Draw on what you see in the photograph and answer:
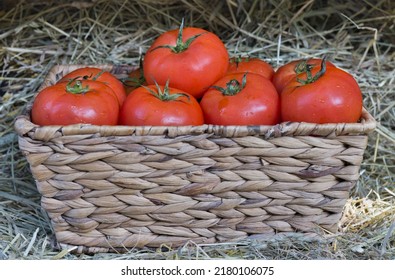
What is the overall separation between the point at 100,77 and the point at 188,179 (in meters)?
0.36

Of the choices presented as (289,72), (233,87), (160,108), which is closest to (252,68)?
(289,72)

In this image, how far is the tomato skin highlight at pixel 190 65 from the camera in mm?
1579

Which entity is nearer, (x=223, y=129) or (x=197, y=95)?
(x=223, y=129)

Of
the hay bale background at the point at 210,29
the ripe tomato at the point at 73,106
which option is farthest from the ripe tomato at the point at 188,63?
the hay bale background at the point at 210,29

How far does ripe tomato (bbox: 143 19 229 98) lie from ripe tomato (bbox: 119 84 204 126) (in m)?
0.05

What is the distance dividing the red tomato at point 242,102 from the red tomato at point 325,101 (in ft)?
0.14

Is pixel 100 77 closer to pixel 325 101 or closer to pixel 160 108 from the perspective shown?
pixel 160 108

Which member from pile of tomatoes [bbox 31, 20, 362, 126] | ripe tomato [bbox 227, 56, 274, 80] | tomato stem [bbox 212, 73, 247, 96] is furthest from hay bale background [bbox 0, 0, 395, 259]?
tomato stem [bbox 212, 73, 247, 96]

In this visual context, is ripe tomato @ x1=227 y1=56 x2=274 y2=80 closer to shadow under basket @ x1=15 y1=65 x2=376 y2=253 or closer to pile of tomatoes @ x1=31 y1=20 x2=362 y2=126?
pile of tomatoes @ x1=31 y1=20 x2=362 y2=126

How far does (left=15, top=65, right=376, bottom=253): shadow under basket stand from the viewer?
56.0 inches

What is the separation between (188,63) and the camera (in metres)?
1.57

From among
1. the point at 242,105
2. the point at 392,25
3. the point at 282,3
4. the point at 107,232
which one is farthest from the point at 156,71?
the point at 392,25

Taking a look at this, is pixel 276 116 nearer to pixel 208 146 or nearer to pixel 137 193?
pixel 208 146

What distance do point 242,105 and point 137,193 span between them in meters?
0.29
